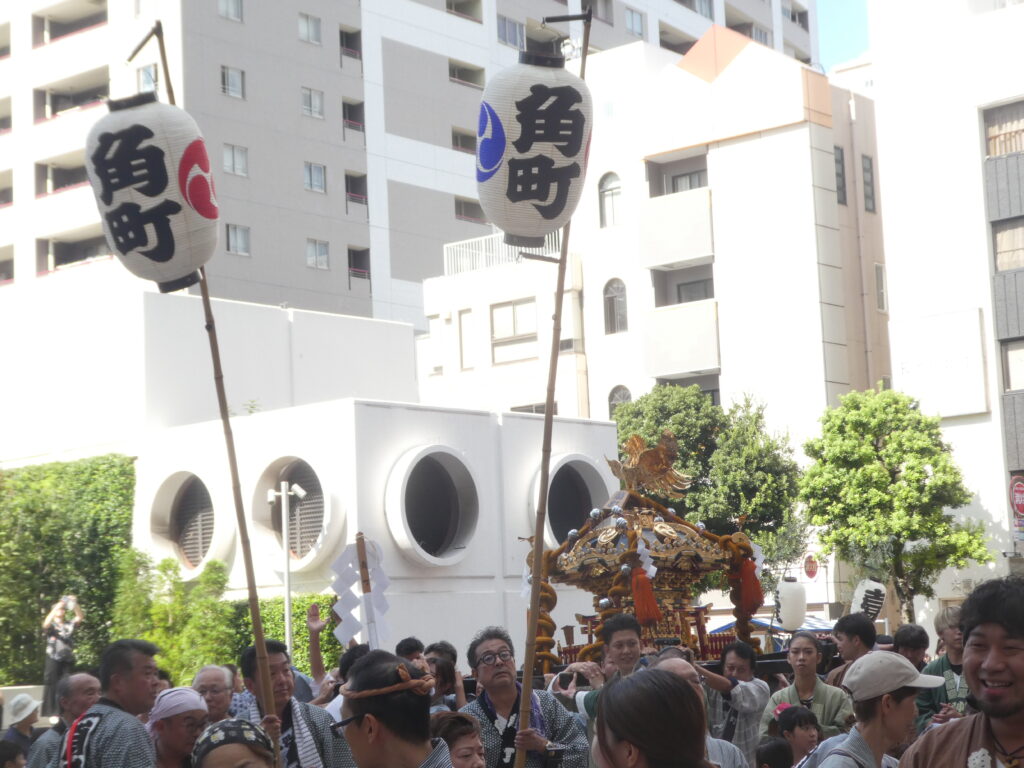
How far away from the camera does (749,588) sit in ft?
43.9

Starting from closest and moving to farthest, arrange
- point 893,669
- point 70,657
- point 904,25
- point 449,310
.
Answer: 1. point 893,669
2. point 70,657
3. point 904,25
4. point 449,310

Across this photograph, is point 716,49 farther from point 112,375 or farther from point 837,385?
point 112,375

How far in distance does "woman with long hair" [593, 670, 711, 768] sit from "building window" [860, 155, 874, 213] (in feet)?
127

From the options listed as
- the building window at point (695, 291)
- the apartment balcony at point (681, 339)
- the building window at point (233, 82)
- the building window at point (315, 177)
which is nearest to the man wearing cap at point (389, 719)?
the apartment balcony at point (681, 339)

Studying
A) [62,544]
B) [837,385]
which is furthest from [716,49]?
[62,544]

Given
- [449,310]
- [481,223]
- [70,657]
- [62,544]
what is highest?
[481,223]

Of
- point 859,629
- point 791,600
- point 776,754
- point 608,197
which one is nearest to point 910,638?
point 859,629

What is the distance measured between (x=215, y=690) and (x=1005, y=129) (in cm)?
3065

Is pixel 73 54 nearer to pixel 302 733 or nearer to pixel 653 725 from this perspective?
pixel 302 733

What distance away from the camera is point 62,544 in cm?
3219

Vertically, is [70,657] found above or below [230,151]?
below

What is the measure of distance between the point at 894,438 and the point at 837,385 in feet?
18.5

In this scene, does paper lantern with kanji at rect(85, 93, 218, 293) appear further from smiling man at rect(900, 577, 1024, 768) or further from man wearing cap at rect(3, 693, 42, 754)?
smiling man at rect(900, 577, 1024, 768)

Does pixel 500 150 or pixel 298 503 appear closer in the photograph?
pixel 500 150
